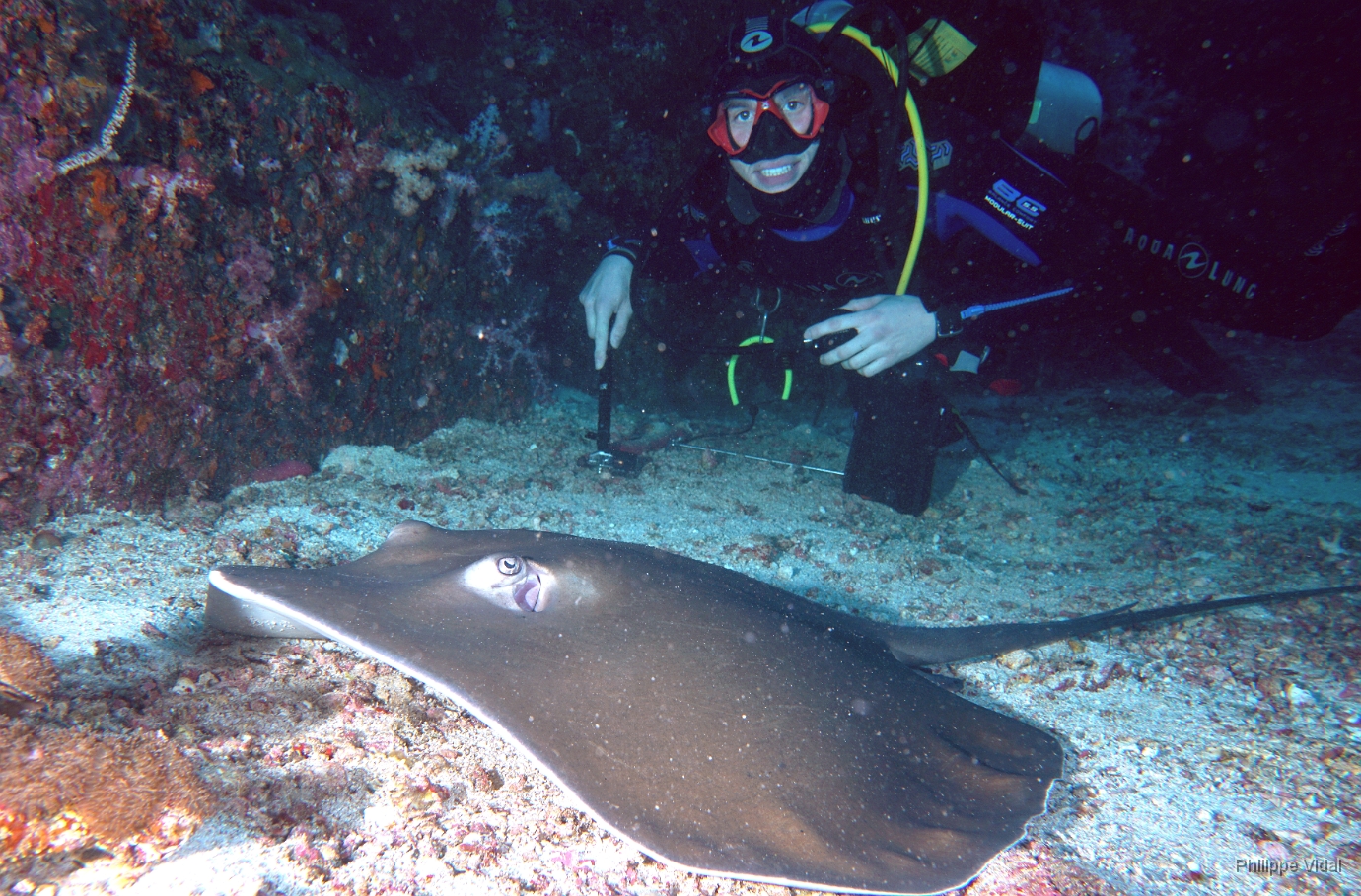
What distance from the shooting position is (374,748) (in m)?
1.69

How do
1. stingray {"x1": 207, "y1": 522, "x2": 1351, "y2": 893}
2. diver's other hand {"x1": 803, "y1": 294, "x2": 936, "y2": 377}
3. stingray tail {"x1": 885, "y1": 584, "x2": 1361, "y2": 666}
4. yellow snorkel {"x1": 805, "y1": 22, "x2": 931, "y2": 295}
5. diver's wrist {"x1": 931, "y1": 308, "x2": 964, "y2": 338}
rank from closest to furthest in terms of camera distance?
stingray {"x1": 207, "y1": 522, "x2": 1351, "y2": 893}, stingray tail {"x1": 885, "y1": 584, "x2": 1361, "y2": 666}, diver's other hand {"x1": 803, "y1": 294, "x2": 936, "y2": 377}, diver's wrist {"x1": 931, "y1": 308, "x2": 964, "y2": 338}, yellow snorkel {"x1": 805, "y1": 22, "x2": 931, "y2": 295}

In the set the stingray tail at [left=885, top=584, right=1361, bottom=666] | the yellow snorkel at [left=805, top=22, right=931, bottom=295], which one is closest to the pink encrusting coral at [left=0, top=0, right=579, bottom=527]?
the yellow snorkel at [left=805, top=22, right=931, bottom=295]

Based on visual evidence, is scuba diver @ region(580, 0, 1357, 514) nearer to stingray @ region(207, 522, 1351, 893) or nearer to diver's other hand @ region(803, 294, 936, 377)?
diver's other hand @ region(803, 294, 936, 377)

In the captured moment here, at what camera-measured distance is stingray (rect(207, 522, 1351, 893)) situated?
1.31m

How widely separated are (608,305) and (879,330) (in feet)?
7.19

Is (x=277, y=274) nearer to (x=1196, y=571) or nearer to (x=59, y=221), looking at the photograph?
(x=59, y=221)

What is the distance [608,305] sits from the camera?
4.79m

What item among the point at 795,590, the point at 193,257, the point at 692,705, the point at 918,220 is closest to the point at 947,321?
the point at 918,220

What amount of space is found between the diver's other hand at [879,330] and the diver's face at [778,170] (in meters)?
1.19

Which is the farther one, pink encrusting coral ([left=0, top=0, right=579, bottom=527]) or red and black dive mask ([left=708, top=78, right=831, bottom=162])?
red and black dive mask ([left=708, top=78, right=831, bottom=162])

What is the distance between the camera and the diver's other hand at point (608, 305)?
477 cm

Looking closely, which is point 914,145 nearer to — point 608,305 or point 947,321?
point 947,321

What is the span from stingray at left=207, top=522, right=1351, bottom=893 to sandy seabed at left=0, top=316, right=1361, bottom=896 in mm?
292

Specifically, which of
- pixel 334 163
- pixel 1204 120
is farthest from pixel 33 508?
pixel 1204 120
